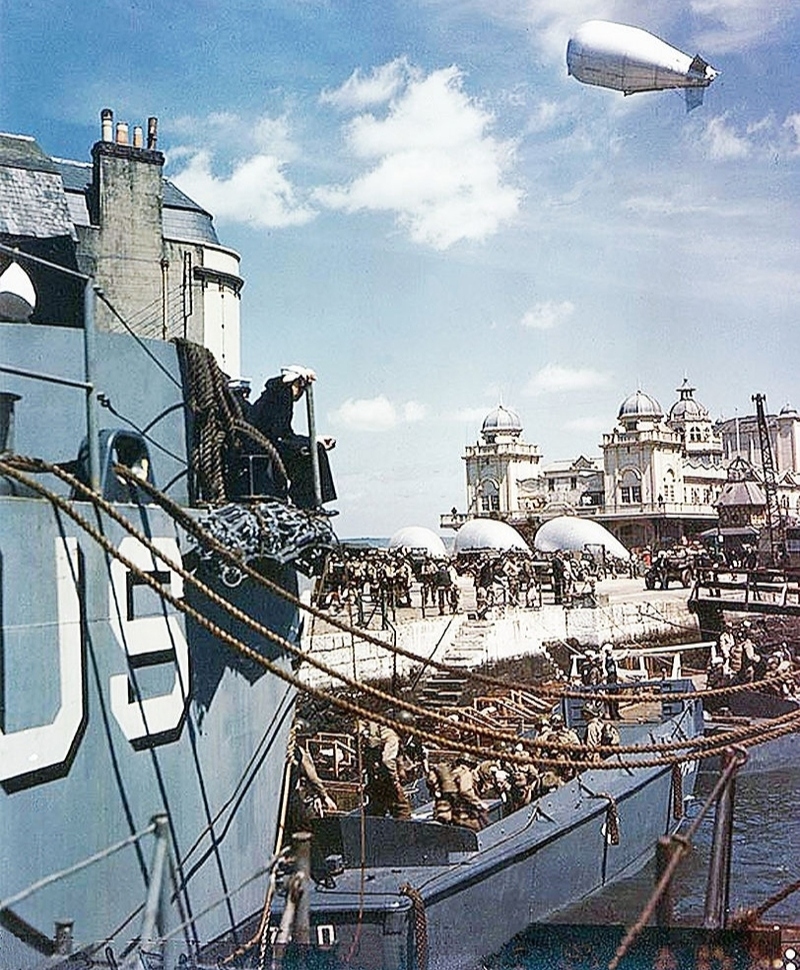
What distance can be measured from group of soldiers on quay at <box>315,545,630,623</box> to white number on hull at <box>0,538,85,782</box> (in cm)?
1819

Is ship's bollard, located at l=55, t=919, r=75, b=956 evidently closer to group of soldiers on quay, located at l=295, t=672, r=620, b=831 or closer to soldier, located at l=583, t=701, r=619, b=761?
group of soldiers on quay, located at l=295, t=672, r=620, b=831

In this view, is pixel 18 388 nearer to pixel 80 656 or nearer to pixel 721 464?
pixel 80 656

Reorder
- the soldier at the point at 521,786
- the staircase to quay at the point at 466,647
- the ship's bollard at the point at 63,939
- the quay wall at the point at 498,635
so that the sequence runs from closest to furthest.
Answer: the ship's bollard at the point at 63,939
the soldier at the point at 521,786
the quay wall at the point at 498,635
the staircase to quay at the point at 466,647

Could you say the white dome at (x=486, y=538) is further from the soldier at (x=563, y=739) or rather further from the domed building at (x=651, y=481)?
the soldier at (x=563, y=739)

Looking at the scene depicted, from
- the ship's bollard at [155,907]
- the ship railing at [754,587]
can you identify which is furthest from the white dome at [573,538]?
the ship's bollard at [155,907]

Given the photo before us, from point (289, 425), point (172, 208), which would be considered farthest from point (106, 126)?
point (289, 425)

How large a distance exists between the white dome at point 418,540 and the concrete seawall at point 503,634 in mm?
10571

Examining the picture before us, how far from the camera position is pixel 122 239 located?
1171 centimetres

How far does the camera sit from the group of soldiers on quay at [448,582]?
1050 inches

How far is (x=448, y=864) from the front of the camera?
9180 mm

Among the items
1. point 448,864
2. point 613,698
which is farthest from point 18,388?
point 448,864

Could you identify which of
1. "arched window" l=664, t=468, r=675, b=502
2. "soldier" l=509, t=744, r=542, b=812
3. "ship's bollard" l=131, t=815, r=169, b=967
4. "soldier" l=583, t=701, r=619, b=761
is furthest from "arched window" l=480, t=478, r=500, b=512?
"ship's bollard" l=131, t=815, r=169, b=967

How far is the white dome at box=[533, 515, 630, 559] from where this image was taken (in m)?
49.2

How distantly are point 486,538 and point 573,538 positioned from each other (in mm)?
3929
